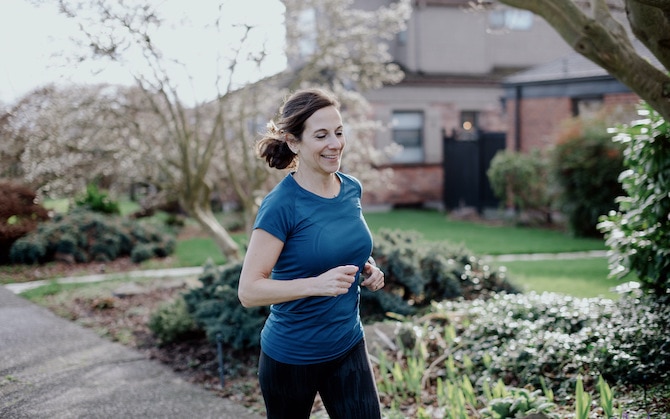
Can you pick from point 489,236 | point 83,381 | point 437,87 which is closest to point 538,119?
point 489,236

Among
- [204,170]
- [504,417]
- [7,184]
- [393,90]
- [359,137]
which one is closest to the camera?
[504,417]

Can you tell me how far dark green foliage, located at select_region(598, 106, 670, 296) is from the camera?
5.35 m

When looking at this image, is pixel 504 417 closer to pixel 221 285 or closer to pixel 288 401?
pixel 288 401

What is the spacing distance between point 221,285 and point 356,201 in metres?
4.25

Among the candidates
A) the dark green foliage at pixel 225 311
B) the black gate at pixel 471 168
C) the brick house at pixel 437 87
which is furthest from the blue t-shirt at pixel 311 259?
the brick house at pixel 437 87


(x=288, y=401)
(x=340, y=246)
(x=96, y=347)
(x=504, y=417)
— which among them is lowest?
(x=96, y=347)

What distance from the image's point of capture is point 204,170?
967 centimetres

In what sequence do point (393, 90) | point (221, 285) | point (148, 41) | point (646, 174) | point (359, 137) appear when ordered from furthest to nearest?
point (393, 90) < point (359, 137) < point (148, 41) < point (221, 285) < point (646, 174)

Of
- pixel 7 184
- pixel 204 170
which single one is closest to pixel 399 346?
pixel 204 170

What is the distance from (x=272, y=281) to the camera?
295 cm

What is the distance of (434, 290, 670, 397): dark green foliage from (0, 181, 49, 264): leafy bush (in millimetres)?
10221

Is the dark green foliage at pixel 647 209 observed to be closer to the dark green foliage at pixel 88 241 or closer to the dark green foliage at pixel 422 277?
the dark green foliage at pixel 422 277

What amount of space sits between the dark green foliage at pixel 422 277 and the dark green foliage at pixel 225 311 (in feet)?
4.04

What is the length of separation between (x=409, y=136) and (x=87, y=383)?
19.2 meters
